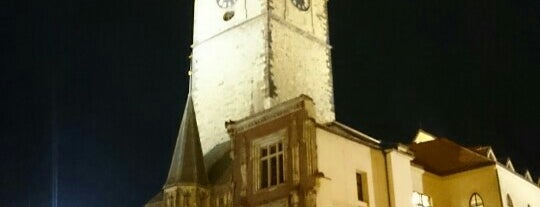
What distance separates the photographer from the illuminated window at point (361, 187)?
30.6 metres

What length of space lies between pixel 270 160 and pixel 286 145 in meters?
1.16

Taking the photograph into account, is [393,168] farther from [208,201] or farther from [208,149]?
[208,149]

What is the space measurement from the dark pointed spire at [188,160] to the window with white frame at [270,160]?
4.80 metres

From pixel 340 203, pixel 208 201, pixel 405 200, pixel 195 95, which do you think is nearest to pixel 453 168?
pixel 405 200

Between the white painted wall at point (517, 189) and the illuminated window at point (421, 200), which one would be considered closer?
the illuminated window at point (421, 200)

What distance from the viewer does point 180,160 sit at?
35625mm

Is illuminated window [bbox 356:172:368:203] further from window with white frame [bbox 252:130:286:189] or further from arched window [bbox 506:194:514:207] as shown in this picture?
arched window [bbox 506:194:514:207]

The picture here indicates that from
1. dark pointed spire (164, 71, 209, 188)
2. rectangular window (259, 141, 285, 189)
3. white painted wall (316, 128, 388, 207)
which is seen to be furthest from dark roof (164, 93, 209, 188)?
white painted wall (316, 128, 388, 207)

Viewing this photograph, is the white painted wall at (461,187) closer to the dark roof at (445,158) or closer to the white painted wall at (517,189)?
the dark roof at (445,158)

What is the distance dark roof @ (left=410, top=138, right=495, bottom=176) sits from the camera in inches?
1412

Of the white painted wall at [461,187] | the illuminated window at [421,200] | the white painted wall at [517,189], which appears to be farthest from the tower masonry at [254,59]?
the white painted wall at [517,189]

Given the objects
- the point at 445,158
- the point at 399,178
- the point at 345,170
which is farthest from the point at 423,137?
the point at 345,170

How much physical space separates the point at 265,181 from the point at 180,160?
6331mm

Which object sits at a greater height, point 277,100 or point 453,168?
point 277,100
